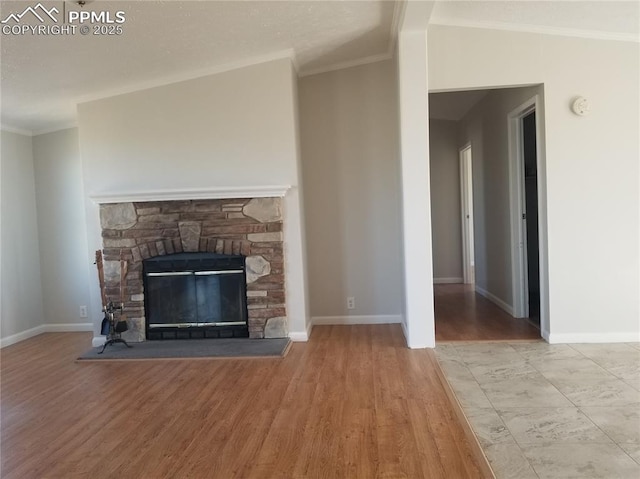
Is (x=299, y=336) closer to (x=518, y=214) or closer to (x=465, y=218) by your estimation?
(x=518, y=214)

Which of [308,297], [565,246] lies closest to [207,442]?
→ [308,297]

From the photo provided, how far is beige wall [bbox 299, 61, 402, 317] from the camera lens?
15.5ft

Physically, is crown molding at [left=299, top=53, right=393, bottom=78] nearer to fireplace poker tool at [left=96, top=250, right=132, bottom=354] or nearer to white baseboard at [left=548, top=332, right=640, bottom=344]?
fireplace poker tool at [left=96, top=250, right=132, bottom=354]

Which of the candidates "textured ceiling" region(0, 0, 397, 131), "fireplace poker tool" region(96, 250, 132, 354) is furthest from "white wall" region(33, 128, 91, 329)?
"fireplace poker tool" region(96, 250, 132, 354)

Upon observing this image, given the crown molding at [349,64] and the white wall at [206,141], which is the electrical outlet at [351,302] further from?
the crown molding at [349,64]

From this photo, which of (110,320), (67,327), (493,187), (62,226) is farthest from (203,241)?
(493,187)

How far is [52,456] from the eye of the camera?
7.78 ft

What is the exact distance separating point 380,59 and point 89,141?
117 inches

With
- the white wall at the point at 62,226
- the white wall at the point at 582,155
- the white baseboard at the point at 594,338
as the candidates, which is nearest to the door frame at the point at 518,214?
the white wall at the point at 582,155

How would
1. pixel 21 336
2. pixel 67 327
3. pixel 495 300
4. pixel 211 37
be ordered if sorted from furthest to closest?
pixel 495 300 → pixel 67 327 → pixel 21 336 → pixel 211 37

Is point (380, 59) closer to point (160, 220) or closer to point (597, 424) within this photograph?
point (160, 220)

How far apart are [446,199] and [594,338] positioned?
147 inches

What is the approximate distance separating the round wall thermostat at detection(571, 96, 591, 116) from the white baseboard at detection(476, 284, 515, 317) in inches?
82.0

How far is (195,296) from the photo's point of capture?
4406 millimetres
